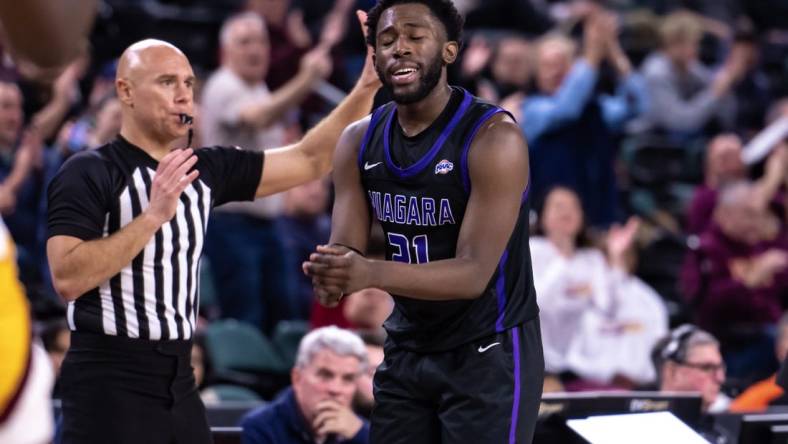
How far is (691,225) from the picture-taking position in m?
9.18

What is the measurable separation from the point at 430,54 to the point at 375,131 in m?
0.31

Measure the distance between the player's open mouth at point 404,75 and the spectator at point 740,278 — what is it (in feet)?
16.6

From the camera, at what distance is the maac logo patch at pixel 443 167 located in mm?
3625

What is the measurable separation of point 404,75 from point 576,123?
515cm

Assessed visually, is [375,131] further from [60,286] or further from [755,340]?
[755,340]

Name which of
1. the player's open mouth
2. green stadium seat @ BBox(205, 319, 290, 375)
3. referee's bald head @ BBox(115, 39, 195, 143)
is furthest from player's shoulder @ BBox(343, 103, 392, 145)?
green stadium seat @ BBox(205, 319, 290, 375)

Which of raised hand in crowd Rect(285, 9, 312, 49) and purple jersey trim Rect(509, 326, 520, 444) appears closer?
purple jersey trim Rect(509, 326, 520, 444)

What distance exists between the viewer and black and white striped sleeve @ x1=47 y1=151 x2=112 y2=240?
4.00 metres

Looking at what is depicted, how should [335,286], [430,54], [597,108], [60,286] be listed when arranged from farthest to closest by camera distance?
[597,108], [60,286], [430,54], [335,286]

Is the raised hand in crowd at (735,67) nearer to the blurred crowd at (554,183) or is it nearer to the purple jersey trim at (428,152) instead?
the blurred crowd at (554,183)

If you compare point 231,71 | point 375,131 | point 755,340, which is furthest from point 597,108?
point 375,131

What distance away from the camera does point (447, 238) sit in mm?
3674

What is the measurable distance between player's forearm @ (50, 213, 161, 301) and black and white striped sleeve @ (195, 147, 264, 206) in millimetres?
413

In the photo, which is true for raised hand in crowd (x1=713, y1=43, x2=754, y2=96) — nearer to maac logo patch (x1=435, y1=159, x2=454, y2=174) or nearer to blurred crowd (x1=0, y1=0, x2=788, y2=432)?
blurred crowd (x1=0, y1=0, x2=788, y2=432)
